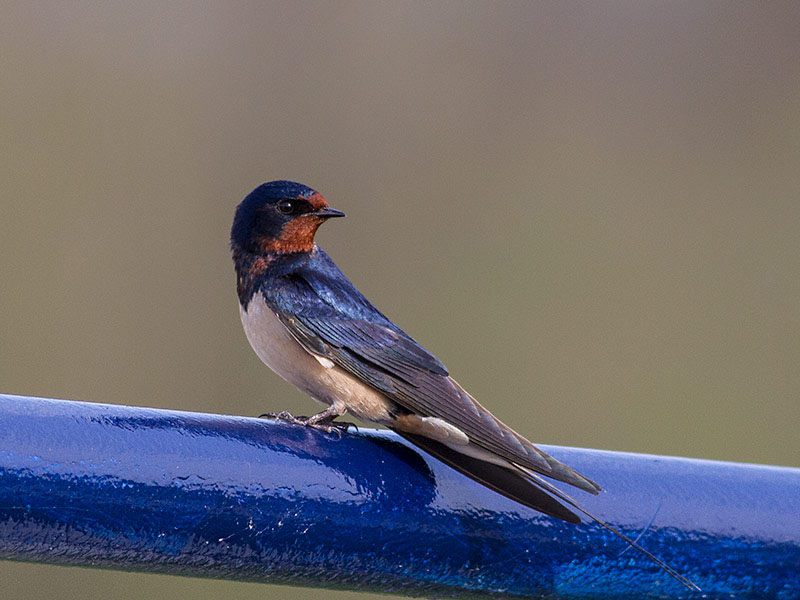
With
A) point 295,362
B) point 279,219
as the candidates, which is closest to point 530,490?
point 295,362

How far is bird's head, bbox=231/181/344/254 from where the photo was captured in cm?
212

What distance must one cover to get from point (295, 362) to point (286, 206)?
32cm

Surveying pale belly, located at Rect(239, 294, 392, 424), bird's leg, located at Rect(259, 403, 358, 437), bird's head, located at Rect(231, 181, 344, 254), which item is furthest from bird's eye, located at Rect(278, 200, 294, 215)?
bird's leg, located at Rect(259, 403, 358, 437)

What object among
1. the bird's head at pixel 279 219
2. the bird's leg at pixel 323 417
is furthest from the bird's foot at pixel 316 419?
the bird's head at pixel 279 219

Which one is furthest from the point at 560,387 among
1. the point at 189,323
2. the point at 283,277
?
the point at 283,277

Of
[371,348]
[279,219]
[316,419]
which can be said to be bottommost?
[316,419]

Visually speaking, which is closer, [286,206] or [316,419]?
[316,419]

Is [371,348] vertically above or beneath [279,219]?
beneath

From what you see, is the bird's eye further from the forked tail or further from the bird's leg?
the forked tail

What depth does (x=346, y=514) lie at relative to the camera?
1.27m

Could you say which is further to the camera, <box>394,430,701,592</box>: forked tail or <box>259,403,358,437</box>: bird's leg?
<box>259,403,358,437</box>: bird's leg

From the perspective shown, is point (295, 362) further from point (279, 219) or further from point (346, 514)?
point (346, 514)

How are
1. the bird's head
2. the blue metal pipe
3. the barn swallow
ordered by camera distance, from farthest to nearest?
the bird's head < the barn swallow < the blue metal pipe

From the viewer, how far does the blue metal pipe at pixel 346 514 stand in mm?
1164
